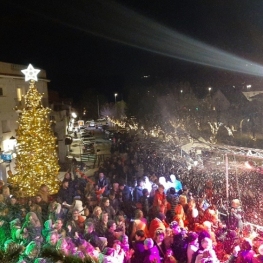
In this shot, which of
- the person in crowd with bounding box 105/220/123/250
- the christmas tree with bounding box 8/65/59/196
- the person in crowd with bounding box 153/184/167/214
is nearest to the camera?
the person in crowd with bounding box 105/220/123/250

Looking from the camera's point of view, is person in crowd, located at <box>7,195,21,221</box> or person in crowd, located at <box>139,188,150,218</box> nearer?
person in crowd, located at <box>7,195,21,221</box>

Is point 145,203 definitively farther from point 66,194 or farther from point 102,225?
point 66,194

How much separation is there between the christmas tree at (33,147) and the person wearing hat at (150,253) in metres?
7.54

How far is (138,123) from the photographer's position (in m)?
36.3

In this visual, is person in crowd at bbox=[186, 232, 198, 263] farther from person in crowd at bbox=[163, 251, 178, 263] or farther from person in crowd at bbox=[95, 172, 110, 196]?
person in crowd at bbox=[95, 172, 110, 196]

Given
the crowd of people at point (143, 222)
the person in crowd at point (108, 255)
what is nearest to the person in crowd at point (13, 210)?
the crowd of people at point (143, 222)

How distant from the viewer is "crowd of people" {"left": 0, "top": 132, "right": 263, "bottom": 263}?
5789mm

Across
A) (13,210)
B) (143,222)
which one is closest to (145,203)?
(143,222)

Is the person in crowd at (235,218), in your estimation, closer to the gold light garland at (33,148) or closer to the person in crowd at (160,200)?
the person in crowd at (160,200)

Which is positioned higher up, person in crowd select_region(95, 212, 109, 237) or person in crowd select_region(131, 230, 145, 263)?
person in crowd select_region(95, 212, 109, 237)

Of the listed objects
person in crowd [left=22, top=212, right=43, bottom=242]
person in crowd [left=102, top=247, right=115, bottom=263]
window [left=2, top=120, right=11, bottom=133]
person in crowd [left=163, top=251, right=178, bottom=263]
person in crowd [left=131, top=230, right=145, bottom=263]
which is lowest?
person in crowd [left=163, top=251, right=178, bottom=263]

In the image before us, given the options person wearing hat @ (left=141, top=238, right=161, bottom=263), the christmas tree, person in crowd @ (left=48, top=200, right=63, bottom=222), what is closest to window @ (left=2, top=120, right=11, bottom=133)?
the christmas tree

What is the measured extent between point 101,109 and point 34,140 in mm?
59245

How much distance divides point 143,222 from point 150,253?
145cm
